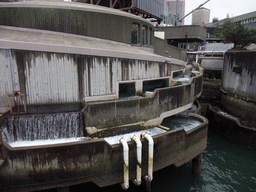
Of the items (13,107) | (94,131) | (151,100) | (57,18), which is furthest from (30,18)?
(151,100)

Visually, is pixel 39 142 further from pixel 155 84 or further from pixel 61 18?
pixel 155 84

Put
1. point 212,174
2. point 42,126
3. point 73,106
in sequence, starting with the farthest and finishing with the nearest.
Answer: point 212,174 < point 73,106 < point 42,126

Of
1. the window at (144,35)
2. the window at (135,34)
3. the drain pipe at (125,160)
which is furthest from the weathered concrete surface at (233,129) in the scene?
the drain pipe at (125,160)

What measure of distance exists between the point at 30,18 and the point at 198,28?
34675 millimetres

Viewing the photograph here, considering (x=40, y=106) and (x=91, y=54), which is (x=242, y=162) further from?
(x=40, y=106)

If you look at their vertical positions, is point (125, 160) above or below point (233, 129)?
above

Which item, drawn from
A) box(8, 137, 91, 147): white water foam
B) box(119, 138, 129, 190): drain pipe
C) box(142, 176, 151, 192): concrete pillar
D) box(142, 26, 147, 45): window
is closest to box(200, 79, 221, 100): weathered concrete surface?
box(142, 26, 147, 45): window

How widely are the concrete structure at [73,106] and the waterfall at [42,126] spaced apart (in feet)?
0.15

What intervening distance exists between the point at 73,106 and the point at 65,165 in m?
4.27

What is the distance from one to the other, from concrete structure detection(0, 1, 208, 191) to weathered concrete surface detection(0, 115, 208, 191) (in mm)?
38

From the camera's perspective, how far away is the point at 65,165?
862 cm

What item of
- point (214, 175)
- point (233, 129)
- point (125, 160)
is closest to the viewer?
point (125, 160)

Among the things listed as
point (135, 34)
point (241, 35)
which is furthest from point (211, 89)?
point (135, 34)

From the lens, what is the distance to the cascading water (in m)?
10.2
